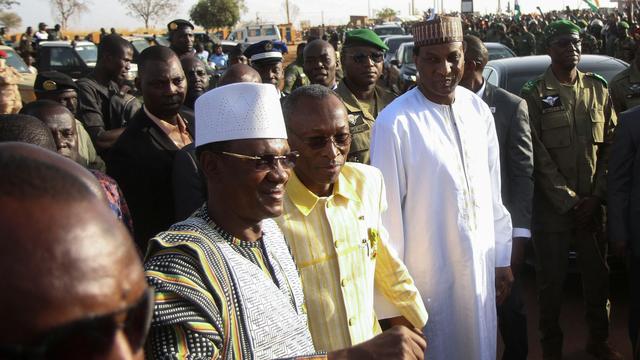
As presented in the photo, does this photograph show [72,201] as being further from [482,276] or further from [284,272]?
[482,276]

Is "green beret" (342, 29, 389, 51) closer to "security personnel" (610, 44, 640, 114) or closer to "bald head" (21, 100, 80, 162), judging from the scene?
"security personnel" (610, 44, 640, 114)

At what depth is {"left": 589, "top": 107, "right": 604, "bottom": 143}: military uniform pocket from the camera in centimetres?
460

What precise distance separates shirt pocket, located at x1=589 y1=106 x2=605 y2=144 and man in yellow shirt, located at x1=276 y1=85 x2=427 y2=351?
260 centimetres

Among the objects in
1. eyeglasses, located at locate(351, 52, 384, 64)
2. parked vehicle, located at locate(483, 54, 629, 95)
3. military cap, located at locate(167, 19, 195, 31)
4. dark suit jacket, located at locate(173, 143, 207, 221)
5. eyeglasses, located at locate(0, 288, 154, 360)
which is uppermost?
military cap, located at locate(167, 19, 195, 31)

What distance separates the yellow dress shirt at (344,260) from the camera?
222 cm

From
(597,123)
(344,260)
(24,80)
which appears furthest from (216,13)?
(344,260)

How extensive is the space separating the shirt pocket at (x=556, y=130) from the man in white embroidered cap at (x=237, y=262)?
3032mm

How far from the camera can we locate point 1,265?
728 millimetres

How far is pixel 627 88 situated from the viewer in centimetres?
558

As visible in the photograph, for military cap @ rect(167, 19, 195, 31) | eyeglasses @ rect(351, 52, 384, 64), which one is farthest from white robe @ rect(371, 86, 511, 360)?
military cap @ rect(167, 19, 195, 31)

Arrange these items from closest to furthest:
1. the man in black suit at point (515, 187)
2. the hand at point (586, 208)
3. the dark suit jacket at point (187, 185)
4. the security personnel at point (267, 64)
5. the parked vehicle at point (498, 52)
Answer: the dark suit jacket at point (187, 185) < the man in black suit at point (515, 187) < the hand at point (586, 208) < the security personnel at point (267, 64) < the parked vehicle at point (498, 52)

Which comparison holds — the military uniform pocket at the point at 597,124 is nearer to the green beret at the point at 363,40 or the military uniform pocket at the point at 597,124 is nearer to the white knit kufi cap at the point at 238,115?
the green beret at the point at 363,40

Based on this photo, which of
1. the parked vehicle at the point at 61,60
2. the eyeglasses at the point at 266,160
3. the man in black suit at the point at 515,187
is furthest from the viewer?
the parked vehicle at the point at 61,60

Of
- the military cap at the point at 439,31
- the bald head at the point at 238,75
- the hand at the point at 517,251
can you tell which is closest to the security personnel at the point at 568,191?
the hand at the point at 517,251
